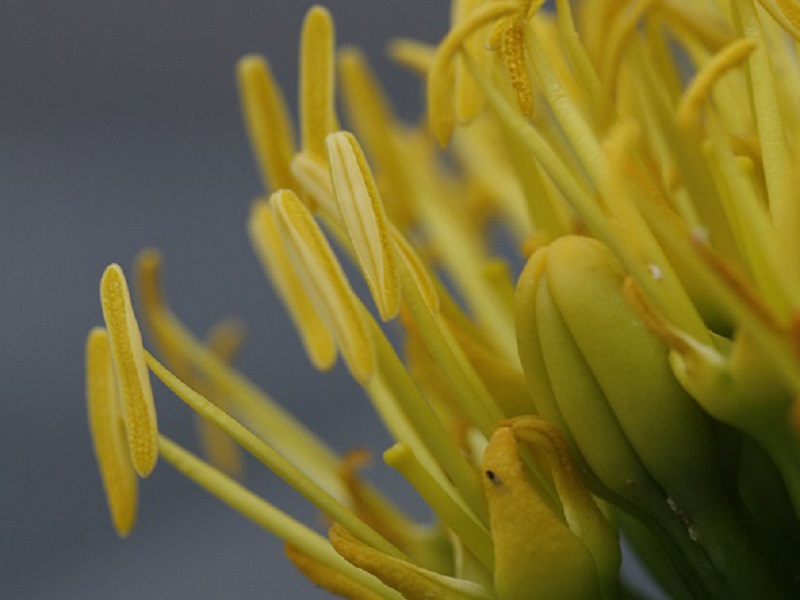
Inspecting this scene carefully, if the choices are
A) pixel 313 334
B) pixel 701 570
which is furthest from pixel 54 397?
pixel 701 570

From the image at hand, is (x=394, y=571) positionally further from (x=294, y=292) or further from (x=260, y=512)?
(x=294, y=292)

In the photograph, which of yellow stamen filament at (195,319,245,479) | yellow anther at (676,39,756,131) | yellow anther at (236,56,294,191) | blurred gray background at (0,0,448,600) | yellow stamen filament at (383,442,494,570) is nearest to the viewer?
yellow anther at (676,39,756,131)

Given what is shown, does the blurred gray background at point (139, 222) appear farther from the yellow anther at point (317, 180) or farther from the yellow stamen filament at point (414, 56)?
the yellow anther at point (317, 180)

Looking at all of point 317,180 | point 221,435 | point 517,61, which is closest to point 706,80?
point 517,61

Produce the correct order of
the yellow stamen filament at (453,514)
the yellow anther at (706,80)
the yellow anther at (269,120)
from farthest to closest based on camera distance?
the yellow anther at (269,120) → the yellow stamen filament at (453,514) → the yellow anther at (706,80)

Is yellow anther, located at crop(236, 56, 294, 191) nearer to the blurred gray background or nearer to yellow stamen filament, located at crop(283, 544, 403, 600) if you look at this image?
yellow stamen filament, located at crop(283, 544, 403, 600)

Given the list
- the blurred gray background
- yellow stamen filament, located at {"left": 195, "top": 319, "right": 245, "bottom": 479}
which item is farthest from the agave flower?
the blurred gray background

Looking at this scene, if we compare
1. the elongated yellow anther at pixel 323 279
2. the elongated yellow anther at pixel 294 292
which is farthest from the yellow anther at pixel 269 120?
the elongated yellow anther at pixel 323 279
